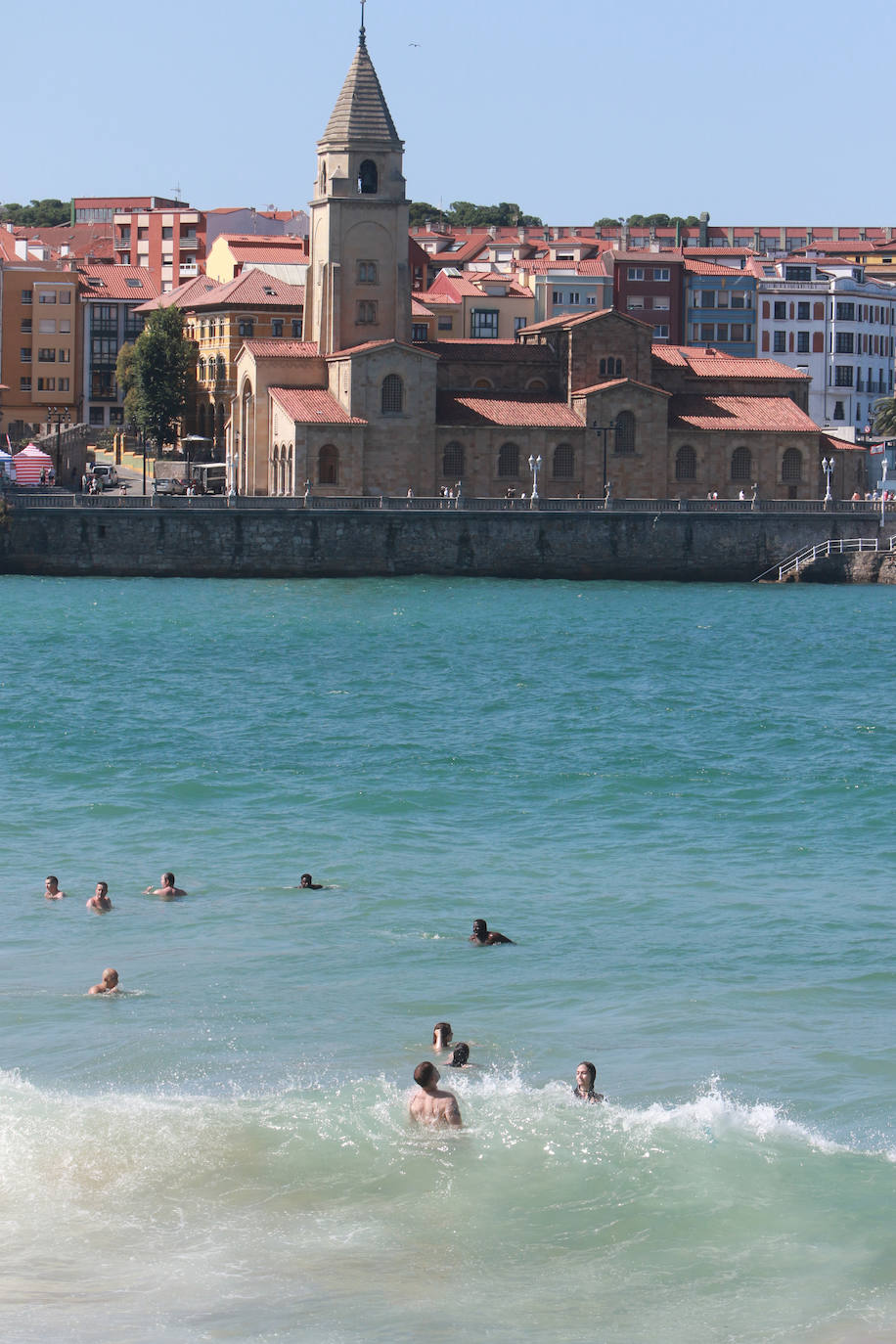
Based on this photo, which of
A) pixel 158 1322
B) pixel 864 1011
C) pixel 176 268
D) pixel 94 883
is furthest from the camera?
pixel 176 268

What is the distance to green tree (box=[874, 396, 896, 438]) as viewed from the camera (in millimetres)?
105125

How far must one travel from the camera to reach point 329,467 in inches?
3105

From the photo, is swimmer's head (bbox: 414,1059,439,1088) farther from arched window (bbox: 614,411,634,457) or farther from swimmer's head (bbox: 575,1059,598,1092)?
arched window (bbox: 614,411,634,457)

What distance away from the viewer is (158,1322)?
→ 12359 mm

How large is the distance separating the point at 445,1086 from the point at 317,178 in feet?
236

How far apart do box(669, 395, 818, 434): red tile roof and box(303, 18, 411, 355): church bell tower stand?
39.6ft

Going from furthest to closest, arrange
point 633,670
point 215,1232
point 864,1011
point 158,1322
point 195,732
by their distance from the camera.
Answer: point 633,670
point 195,732
point 864,1011
point 215,1232
point 158,1322

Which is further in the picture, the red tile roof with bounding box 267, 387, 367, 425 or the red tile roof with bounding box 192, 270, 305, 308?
the red tile roof with bounding box 192, 270, 305, 308

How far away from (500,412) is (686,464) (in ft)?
26.6

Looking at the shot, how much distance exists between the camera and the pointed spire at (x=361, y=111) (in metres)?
81.8

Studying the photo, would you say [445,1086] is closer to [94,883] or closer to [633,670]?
[94,883]

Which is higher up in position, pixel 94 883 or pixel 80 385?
pixel 80 385

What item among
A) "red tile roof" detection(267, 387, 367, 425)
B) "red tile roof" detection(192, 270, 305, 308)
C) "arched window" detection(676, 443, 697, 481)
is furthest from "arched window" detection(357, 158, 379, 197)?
"arched window" detection(676, 443, 697, 481)

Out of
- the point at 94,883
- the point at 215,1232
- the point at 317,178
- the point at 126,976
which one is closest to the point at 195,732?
the point at 94,883
